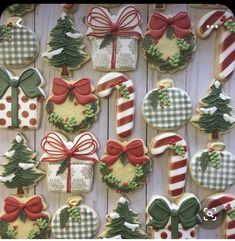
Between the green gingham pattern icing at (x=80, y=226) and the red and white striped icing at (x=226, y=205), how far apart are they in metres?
0.41

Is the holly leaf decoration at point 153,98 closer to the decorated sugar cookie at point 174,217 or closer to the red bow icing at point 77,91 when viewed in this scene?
the red bow icing at point 77,91

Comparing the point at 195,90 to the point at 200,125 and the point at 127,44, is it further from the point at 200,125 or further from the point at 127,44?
the point at 127,44

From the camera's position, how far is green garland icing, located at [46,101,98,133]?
1.57 metres

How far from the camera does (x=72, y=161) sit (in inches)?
62.1

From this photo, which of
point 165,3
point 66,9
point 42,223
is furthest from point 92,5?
point 42,223

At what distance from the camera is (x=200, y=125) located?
5.16ft

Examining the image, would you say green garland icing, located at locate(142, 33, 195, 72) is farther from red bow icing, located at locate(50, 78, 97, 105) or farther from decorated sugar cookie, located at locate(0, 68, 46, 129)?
decorated sugar cookie, located at locate(0, 68, 46, 129)

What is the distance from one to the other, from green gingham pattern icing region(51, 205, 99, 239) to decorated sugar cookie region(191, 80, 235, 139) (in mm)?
485

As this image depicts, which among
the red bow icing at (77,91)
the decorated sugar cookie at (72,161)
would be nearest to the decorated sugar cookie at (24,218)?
the decorated sugar cookie at (72,161)

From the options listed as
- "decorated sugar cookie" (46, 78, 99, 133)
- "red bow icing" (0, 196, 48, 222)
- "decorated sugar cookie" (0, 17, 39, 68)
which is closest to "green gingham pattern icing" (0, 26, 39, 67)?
"decorated sugar cookie" (0, 17, 39, 68)

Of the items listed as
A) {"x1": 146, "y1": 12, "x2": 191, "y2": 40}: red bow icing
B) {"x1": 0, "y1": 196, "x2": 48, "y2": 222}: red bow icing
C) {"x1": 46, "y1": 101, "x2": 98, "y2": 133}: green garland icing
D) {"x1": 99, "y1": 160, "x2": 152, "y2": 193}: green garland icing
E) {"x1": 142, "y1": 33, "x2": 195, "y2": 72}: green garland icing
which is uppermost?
{"x1": 146, "y1": 12, "x2": 191, "y2": 40}: red bow icing

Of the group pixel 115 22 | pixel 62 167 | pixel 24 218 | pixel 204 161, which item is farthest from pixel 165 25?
pixel 24 218

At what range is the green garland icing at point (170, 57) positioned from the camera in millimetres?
1563

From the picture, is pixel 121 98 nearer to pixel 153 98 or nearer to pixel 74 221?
pixel 153 98
